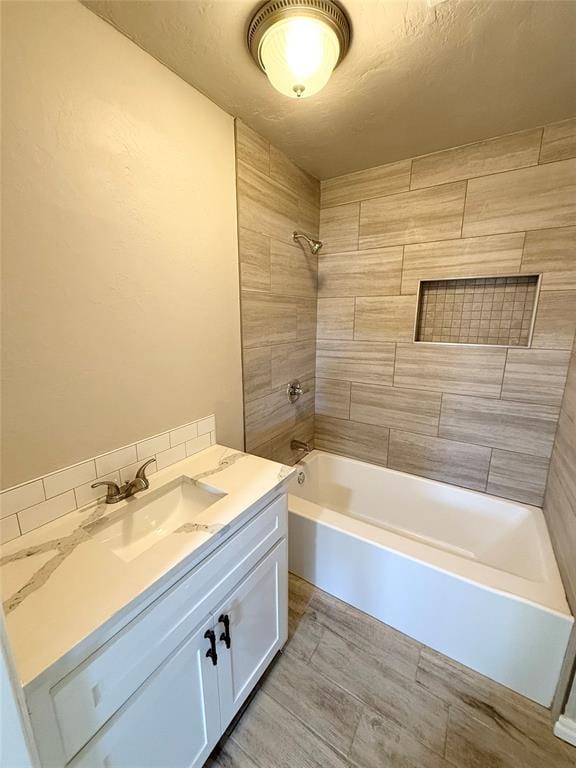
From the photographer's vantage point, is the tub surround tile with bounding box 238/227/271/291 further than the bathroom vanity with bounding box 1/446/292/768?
Yes

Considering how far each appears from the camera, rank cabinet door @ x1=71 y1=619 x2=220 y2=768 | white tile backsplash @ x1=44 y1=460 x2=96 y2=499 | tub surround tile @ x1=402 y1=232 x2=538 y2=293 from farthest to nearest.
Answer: tub surround tile @ x1=402 y1=232 x2=538 y2=293
white tile backsplash @ x1=44 y1=460 x2=96 y2=499
cabinet door @ x1=71 y1=619 x2=220 y2=768

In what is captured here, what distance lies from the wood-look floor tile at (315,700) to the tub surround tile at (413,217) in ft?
7.44

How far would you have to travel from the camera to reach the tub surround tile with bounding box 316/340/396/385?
2098mm

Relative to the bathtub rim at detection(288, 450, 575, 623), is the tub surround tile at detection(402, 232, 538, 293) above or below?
above

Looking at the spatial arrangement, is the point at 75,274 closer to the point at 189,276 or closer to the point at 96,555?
the point at 189,276

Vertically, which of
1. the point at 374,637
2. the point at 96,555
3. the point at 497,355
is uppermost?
the point at 497,355

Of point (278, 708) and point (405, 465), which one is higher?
point (405, 465)

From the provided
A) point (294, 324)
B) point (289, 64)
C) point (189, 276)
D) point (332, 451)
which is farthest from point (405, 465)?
point (289, 64)

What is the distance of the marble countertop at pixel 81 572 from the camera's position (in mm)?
620

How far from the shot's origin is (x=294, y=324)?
6.72 ft

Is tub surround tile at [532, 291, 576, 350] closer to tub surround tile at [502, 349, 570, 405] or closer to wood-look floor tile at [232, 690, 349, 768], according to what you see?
tub surround tile at [502, 349, 570, 405]

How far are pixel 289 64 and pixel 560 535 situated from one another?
211cm

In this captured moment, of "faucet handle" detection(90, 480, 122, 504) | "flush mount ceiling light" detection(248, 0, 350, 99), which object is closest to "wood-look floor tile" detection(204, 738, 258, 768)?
"faucet handle" detection(90, 480, 122, 504)

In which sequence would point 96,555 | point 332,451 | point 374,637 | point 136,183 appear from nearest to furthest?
1. point 96,555
2. point 136,183
3. point 374,637
4. point 332,451
